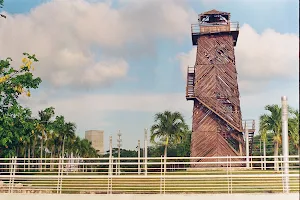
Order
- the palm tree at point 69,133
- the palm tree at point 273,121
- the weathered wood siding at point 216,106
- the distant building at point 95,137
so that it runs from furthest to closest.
Result: the distant building at point 95,137 < the palm tree at point 69,133 < the palm tree at point 273,121 < the weathered wood siding at point 216,106

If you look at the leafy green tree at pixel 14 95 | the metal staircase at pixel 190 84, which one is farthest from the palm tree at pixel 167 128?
the leafy green tree at pixel 14 95

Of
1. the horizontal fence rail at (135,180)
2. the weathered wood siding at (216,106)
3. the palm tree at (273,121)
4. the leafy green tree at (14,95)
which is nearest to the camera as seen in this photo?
the horizontal fence rail at (135,180)

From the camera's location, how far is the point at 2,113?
14.2m

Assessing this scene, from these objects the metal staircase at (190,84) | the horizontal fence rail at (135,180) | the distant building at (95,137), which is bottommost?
the horizontal fence rail at (135,180)

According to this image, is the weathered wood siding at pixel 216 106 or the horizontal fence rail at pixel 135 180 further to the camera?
the weathered wood siding at pixel 216 106

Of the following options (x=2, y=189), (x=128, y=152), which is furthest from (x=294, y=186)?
(x=128, y=152)

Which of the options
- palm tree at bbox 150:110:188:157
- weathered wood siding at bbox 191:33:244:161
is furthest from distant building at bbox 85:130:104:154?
weathered wood siding at bbox 191:33:244:161

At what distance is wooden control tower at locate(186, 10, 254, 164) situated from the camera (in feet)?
80.8

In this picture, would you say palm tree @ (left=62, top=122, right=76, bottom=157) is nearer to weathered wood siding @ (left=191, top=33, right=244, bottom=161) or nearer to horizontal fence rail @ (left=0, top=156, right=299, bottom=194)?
weathered wood siding @ (left=191, top=33, right=244, bottom=161)

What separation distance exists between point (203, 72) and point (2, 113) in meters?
14.9

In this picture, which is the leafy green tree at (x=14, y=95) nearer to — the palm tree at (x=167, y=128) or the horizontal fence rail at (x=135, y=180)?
the horizontal fence rail at (x=135, y=180)

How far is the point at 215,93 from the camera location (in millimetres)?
25297

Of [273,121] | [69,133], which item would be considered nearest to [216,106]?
[273,121]

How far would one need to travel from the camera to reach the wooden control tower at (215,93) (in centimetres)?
2464
